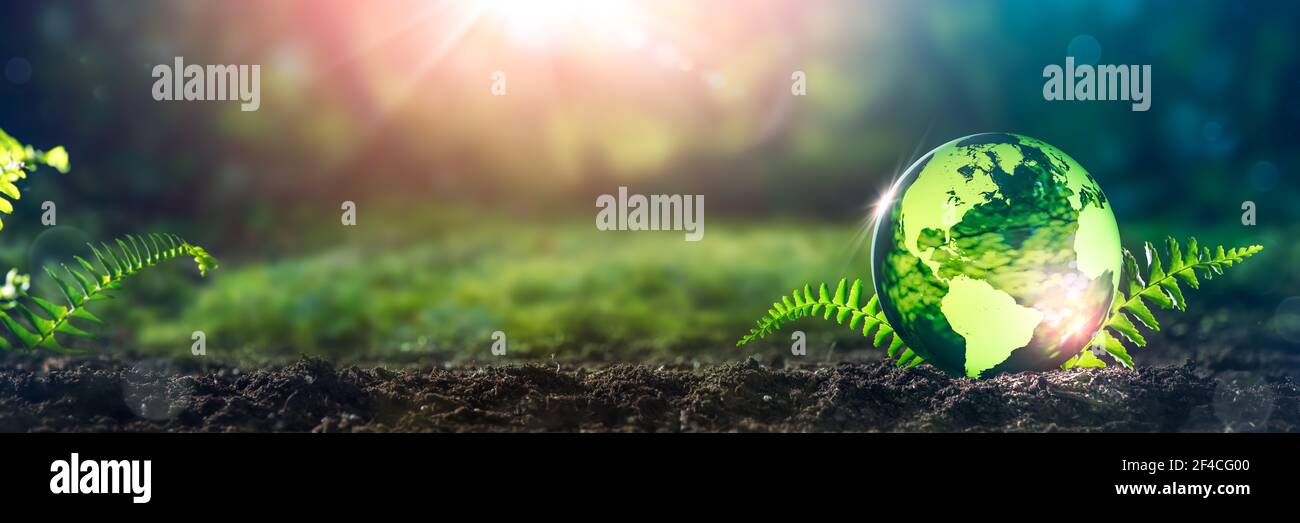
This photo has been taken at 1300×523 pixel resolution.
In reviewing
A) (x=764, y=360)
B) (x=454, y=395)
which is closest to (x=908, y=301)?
(x=764, y=360)

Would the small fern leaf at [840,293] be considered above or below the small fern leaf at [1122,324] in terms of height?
above

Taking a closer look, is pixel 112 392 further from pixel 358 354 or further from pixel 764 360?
pixel 764 360

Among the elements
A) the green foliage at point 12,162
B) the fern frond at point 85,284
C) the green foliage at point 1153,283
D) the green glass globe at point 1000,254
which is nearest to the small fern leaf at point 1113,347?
the green foliage at point 1153,283

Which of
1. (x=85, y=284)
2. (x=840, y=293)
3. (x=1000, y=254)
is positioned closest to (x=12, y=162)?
(x=85, y=284)

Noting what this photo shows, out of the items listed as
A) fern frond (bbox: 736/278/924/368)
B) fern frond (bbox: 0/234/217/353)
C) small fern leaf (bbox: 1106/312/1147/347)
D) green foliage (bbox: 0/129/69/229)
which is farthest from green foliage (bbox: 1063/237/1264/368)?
green foliage (bbox: 0/129/69/229)

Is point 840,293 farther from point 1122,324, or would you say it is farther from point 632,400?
point 1122,324

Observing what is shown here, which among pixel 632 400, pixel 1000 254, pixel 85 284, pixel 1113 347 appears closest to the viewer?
pixel 1000 254

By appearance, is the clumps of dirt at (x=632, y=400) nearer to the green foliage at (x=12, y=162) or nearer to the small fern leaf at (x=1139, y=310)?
the small fern leaf at (x=1139, y=310)
